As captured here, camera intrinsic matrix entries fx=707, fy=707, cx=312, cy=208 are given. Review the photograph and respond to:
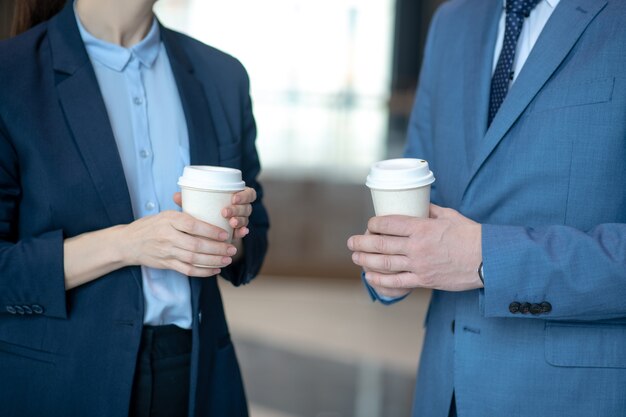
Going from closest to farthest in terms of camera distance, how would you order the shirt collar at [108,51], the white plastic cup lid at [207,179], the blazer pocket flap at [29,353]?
the white plastic cup lid at [207,179]
the blazer pocket flap at [29,353]
the shirt collar at [108,51]

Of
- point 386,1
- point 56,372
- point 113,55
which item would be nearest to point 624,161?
point 113,55

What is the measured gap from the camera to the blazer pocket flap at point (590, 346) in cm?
143

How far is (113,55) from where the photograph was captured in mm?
1558

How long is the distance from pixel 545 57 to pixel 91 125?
0.96m

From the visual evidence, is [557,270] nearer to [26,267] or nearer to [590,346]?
[590,346]

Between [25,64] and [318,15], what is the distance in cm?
491

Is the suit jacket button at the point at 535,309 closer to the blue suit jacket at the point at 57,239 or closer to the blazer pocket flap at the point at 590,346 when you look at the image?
the blazer pocket flap at the point at 590,346

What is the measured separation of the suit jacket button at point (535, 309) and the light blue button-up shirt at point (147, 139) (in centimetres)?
71

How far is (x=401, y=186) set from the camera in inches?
51.7

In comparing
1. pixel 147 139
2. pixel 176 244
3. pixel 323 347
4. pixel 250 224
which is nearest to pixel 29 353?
pixel 176 244

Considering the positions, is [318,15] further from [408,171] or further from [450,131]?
[408,171]

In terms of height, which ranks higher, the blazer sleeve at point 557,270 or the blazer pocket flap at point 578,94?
the blazer pocket flap at point 578,94

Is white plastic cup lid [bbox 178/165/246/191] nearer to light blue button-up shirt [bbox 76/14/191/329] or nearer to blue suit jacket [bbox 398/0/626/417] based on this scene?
light blue button-up shirt [bbox 76/14/191/329]

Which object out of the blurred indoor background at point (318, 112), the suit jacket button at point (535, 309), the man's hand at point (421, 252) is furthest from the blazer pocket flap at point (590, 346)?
the blurred indoor background at point (318, 112)
